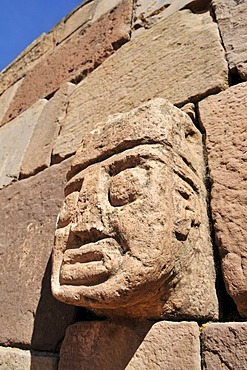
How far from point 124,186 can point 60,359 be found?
589 millimetres

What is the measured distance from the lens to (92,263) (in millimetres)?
867

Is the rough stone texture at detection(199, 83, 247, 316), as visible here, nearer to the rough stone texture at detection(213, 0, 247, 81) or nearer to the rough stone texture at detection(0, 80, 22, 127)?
the rough stone texture at detection(213, 0, 247, 81)

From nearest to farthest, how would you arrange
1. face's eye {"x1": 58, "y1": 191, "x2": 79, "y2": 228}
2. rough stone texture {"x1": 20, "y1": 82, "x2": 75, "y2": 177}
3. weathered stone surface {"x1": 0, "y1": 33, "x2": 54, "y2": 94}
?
face's eye {"x1": 58, "y1": 191, "x2": 79, "y2": 228}
rough stone texture {"x1": 20, "y1": 82, "x2": 75, "y2": 177}
weathered stone surface {"x1": 0, "y1": 33, "x2": 54, "y2": 94}

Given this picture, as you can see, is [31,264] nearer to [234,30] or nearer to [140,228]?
[140,228]

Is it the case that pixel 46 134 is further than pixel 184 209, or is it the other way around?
pixel 46 134

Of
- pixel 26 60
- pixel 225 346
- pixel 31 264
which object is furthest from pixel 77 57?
pixel 225 346

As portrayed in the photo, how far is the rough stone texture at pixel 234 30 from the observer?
1226mm

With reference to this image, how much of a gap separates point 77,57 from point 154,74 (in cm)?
74

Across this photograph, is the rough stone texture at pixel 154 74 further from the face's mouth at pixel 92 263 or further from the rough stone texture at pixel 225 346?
the rough stone texture at pixel 225 346

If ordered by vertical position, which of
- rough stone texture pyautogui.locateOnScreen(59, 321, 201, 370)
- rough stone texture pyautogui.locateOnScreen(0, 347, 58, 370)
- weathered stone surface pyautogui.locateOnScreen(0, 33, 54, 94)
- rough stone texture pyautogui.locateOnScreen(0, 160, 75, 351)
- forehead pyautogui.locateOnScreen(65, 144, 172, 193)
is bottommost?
rough stone texture pyautogui.locateOnScreen(0, 347, 58, 370)

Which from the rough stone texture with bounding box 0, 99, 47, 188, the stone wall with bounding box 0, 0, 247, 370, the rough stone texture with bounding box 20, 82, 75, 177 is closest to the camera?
the stone wall with bounding box 0, 0, 247, 370

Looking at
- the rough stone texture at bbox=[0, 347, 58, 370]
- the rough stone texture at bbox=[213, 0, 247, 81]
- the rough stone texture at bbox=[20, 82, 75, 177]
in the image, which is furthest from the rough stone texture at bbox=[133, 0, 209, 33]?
the rough stone texture at bbox=[0, 347, 58, 370]

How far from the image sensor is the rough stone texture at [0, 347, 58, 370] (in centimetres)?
114

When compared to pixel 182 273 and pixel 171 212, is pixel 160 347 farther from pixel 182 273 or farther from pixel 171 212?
pixel 171 212
